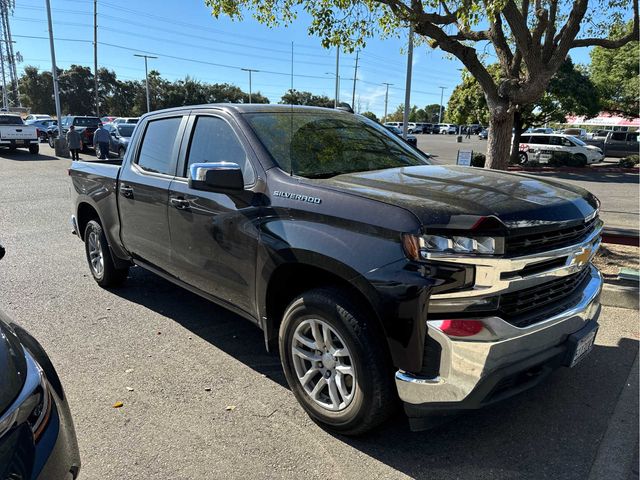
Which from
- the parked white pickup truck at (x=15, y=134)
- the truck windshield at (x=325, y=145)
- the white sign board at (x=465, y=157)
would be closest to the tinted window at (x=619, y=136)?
the white sign board at (x=465, y=157)

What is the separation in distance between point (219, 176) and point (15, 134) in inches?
939

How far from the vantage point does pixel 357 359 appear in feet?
8.68

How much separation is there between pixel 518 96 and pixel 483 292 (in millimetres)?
5123

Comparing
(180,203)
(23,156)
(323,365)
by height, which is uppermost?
(180,203)

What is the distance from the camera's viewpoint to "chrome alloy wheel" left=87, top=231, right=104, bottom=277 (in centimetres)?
545

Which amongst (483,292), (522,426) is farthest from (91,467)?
(522,426)

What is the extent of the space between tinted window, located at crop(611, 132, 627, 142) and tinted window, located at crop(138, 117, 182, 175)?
3331 cm

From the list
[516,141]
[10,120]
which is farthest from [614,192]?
[10,120]

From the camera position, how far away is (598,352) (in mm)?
3990

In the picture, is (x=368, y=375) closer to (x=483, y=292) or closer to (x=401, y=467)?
(x=401, y=467)

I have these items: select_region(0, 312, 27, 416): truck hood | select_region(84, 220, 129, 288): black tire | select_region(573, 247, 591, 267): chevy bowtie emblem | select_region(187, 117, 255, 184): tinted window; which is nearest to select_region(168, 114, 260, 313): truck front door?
select_region(187, 117, 255, 184): tinted window

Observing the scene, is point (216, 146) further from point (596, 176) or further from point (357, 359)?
point (596, 176)

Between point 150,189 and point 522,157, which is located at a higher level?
point 150,189

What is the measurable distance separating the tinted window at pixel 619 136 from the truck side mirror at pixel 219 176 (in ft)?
111
